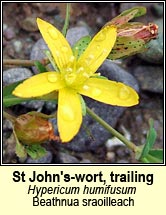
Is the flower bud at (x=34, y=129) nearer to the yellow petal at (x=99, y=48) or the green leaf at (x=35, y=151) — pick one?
the green leaf at (x=35, y=151)

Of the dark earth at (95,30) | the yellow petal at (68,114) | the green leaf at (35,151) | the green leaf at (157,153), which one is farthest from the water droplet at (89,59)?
the dark earth at (95,30)

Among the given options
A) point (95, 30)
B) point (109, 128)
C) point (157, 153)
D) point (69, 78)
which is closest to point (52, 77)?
point (69, 78)

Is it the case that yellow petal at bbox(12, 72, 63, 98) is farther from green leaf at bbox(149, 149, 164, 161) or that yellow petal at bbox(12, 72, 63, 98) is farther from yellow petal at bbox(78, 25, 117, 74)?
green leaf at bbox(149, 149, 164, 161)

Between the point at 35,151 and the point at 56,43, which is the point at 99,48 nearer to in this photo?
the point at 56,43

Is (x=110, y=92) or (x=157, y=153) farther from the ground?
(x=110, y=92)

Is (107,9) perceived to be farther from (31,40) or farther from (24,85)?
(24,85)
